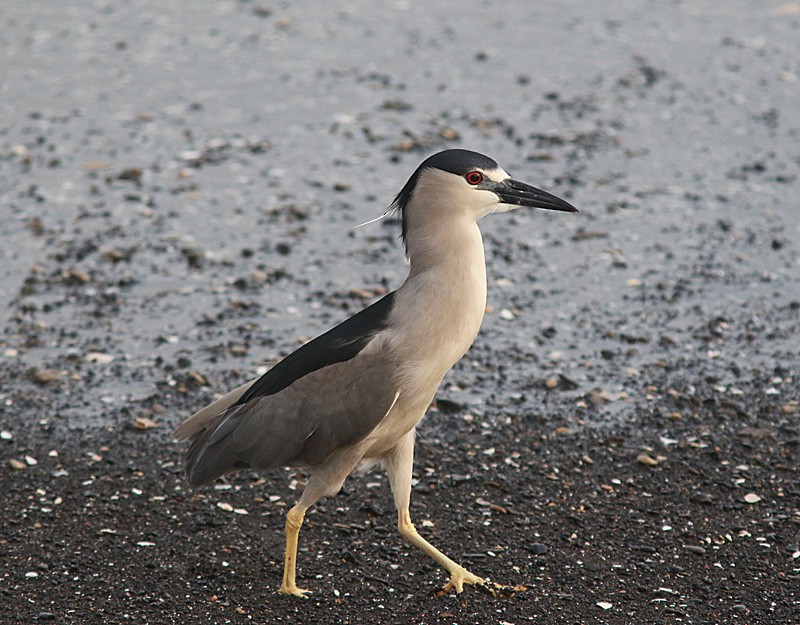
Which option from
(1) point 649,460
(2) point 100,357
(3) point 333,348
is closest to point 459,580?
(3) point 333,348

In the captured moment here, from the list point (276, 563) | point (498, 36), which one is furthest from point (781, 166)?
point (276, 563)

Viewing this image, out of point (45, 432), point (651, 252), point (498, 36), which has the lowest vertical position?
point (45, 432)

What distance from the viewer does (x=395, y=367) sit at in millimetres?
5062

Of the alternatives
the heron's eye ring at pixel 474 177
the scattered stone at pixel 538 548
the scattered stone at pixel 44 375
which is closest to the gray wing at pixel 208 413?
the heron's eye ring at pixel 474 177

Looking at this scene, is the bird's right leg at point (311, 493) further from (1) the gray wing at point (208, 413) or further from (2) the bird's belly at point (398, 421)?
(1) the gray wing at point (208, 413)

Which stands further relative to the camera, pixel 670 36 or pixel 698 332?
pixel 670 36

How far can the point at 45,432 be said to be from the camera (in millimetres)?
6723

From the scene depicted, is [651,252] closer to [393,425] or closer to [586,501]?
[586,501]

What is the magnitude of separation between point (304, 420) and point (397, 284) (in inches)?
129

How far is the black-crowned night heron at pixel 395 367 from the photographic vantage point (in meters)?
5.06

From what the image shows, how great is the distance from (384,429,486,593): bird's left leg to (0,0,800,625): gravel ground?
3.8 inches

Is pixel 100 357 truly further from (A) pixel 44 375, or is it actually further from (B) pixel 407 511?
(B) pixel 407 511

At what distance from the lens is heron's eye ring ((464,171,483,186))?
16.8 feet

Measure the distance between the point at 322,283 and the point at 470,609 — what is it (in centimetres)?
359
